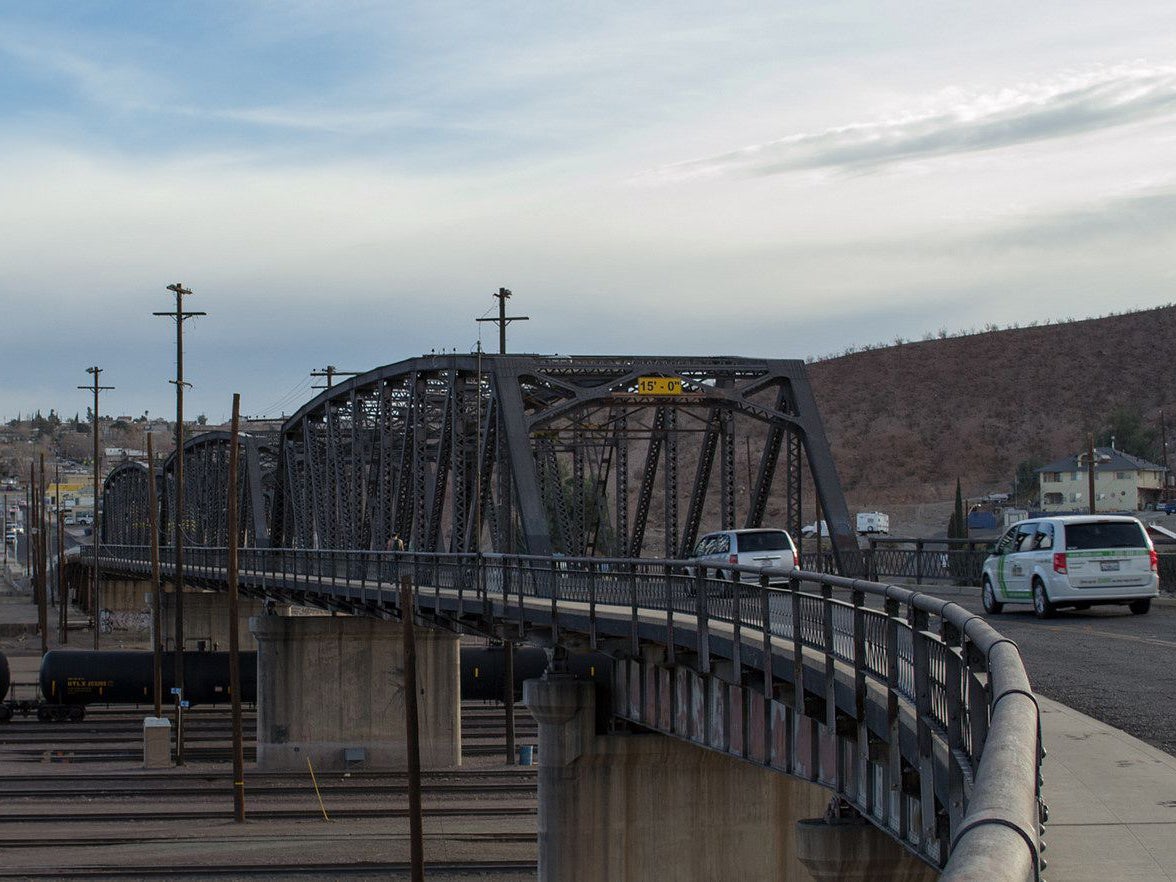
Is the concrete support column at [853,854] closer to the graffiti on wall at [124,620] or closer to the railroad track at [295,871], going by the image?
the railroad track at [295,871]

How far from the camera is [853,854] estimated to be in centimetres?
1374

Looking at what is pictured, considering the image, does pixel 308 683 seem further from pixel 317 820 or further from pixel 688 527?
pixel 688 527

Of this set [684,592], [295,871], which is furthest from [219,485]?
[684,592]

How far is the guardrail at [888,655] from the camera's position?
381 cm

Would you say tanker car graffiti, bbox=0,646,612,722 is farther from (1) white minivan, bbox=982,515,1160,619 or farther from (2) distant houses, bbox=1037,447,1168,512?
(2) distant houses, bbox=1037,447,1168,512

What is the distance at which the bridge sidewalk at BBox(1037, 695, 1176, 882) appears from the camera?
8242mm

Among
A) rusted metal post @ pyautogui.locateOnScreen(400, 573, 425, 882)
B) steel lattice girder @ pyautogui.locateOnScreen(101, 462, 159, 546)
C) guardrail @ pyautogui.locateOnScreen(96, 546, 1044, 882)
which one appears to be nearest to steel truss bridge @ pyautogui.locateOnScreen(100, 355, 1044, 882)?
guardrail @ pyautogui.locateOnScreen(96, 546, 1044, 882)

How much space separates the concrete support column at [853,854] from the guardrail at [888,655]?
0.42 meters

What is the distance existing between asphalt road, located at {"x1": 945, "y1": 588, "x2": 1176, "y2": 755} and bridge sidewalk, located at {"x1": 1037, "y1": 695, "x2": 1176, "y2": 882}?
24.8 inches

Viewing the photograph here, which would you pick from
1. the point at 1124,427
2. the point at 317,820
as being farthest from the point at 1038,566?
the point at 1124,427

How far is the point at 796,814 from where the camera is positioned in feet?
82.1

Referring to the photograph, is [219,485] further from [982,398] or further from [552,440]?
[982,398]

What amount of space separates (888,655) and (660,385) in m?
22.0

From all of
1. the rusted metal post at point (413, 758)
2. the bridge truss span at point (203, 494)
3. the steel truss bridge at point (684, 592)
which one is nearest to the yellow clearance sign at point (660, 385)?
the steel truss bridge at point (684, 592)
